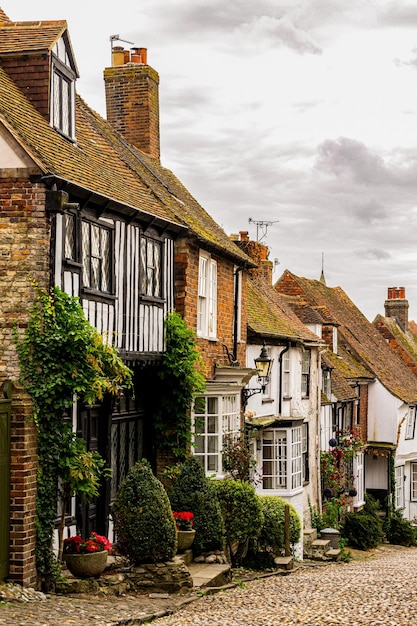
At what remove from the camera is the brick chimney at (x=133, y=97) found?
22109 millimetres

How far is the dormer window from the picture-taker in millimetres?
14703

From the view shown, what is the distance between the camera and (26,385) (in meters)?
12.5

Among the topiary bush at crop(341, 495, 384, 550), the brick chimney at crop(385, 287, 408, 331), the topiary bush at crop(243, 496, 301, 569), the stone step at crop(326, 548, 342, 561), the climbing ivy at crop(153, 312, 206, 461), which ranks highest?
the brick chimney at crop(385, 287, 408, 331)

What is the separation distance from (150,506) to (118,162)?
7302 mm

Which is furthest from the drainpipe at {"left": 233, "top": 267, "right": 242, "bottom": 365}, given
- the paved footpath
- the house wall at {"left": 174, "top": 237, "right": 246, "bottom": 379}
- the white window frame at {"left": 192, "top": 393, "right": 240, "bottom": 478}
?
the paved footpath

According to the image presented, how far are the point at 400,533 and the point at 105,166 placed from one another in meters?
23.1

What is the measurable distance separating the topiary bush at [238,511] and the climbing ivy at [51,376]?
577cm

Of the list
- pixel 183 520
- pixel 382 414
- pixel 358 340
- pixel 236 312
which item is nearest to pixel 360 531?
pixel 382 414

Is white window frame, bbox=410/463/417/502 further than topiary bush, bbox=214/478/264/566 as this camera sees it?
Yes

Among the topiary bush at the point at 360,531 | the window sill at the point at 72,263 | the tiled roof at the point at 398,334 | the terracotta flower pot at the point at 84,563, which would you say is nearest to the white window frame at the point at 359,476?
the topiary bush at the point at 360,531

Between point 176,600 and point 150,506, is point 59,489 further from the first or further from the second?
point 176,600

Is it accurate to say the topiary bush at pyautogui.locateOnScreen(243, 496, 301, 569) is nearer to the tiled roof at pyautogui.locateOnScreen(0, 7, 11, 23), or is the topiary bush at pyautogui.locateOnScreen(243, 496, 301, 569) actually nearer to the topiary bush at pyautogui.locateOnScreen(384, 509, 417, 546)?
the tiled roof at pyautogui.locateOnScreen(0, 7, 11, 23)

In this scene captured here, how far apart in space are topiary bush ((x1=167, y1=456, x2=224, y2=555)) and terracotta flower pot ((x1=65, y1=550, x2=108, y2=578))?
11.7 ft

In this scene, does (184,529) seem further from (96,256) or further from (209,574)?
(96,256)
